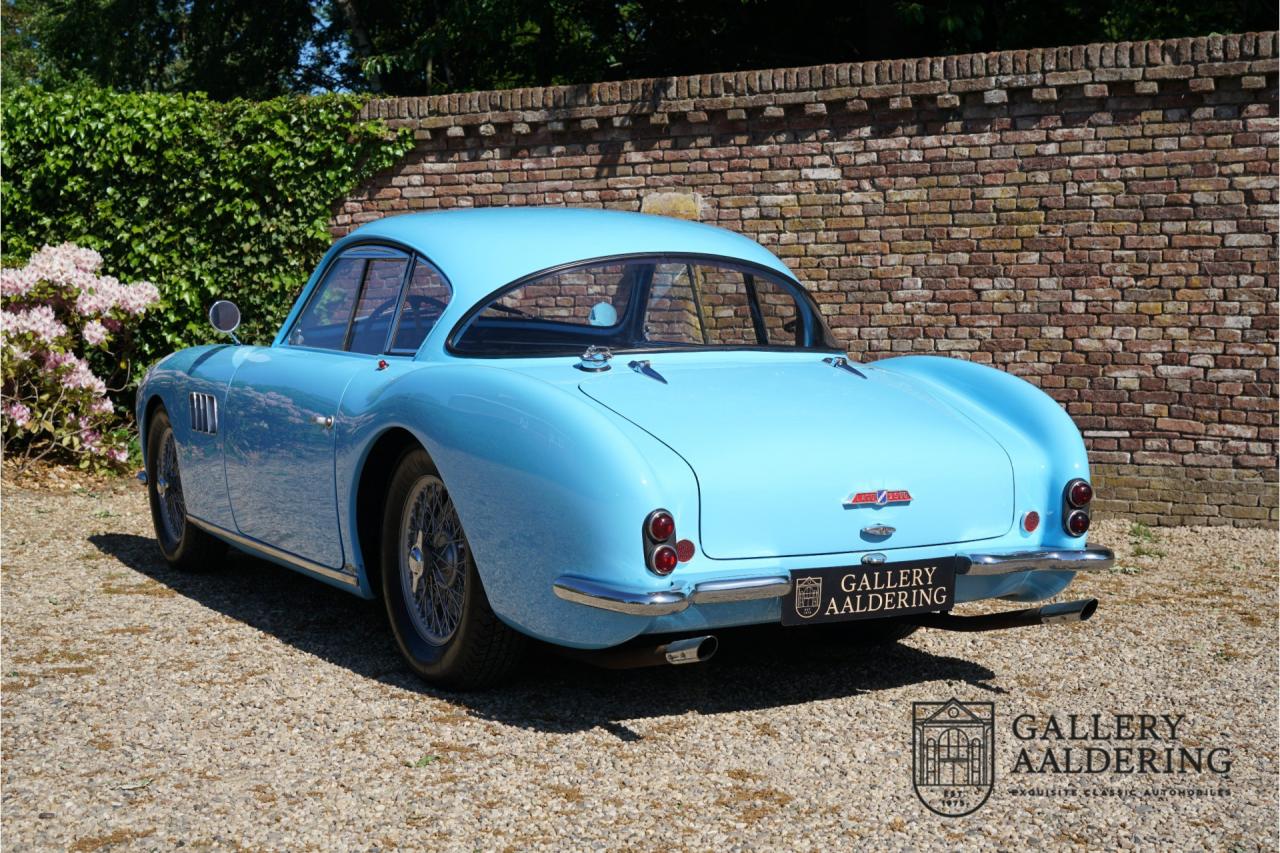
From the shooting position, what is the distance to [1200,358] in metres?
8.34

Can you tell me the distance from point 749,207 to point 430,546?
5.28m

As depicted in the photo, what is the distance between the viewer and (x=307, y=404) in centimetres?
507

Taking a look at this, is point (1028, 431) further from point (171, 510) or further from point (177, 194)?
Answer: point (177, 194)

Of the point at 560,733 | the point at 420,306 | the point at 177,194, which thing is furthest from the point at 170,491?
the point at 177,194

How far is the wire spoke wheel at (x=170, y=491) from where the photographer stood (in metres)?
6.55

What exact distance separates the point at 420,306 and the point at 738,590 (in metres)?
1.79

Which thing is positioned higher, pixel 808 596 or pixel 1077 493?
pixel 1077 493

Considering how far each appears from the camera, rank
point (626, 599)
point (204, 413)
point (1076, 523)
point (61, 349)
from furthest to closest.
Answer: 1. point (61, 349)
2. point (204, 413)
3. point (1076, 523)
4. point (626, 599)

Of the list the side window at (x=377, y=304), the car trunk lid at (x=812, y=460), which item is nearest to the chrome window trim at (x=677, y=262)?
the car trunk lid at (x=812, y=460)

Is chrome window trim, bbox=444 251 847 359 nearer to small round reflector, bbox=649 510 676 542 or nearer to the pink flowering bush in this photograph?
small round reflector, bbox=649 510 676 542

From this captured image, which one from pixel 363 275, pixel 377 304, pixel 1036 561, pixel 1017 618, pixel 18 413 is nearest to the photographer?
pixel 1036 561

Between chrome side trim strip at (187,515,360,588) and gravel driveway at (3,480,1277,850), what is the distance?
0.90 feet

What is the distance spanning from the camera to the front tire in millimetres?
4289

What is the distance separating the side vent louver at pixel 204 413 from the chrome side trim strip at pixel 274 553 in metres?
0.41
